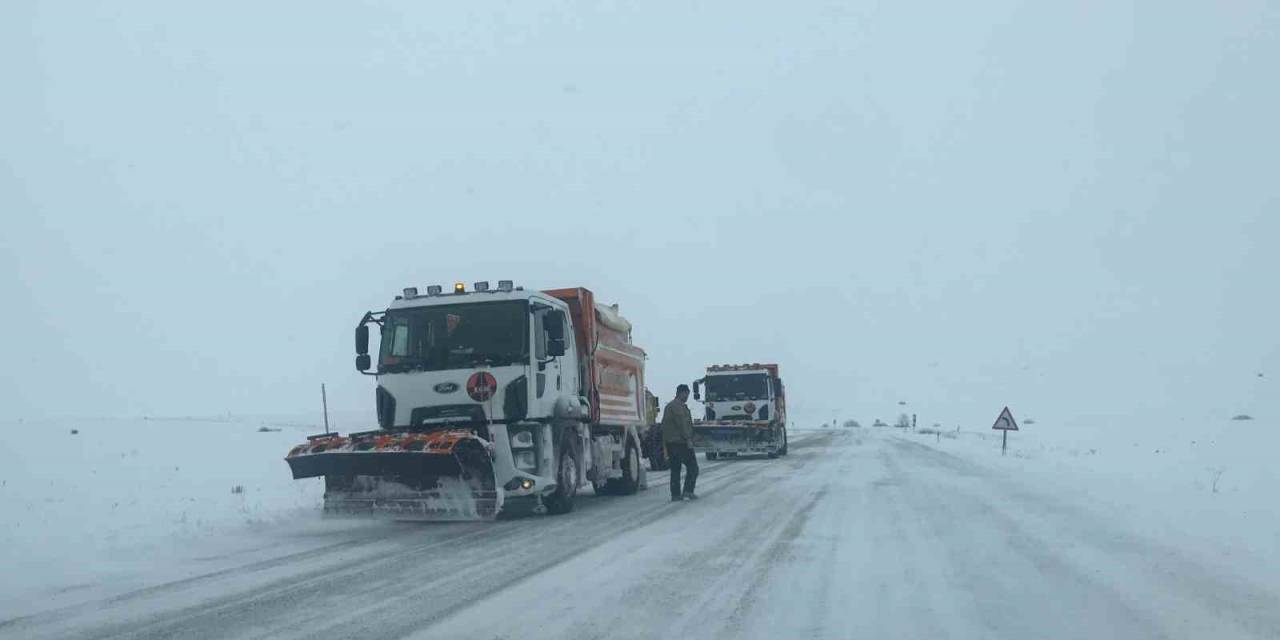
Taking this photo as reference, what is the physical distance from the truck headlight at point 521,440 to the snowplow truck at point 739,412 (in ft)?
63.8

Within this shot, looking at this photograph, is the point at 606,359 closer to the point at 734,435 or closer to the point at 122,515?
the point at 122,515

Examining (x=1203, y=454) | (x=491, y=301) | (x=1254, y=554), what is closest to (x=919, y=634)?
(x=1254, y=554)

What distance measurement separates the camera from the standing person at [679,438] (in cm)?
1716

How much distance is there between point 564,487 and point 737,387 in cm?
2023

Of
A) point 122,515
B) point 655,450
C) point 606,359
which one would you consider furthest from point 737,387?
point 122,515

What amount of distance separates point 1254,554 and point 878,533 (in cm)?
360

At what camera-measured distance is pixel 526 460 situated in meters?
14.2

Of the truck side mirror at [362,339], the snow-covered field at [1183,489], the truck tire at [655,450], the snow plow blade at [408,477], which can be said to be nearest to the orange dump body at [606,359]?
the truck side mirror at [362,339]

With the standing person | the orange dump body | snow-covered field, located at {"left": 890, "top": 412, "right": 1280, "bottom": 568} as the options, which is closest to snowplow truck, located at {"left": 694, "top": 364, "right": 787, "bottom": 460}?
snow-covered field, located at {"left": 890, "top": 412, "right": 1280, "bottom": 568}

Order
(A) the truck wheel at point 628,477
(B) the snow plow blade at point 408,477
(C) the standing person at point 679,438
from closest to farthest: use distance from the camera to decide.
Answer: (B) the snow plow blade at point 408,477 < (C) the standing person at point 679,438 < (A) the truck wheel at point 628,477

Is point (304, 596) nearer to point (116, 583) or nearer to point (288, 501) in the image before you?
point (116, 583)

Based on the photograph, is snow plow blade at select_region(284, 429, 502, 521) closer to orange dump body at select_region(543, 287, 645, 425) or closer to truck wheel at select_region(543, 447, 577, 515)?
truck wheel at select_region(543, 447, 577, 515)

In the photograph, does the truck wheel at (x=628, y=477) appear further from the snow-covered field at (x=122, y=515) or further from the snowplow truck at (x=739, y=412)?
the snowplow truck at (x=739, y=412)

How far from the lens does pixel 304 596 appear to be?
322 inches
